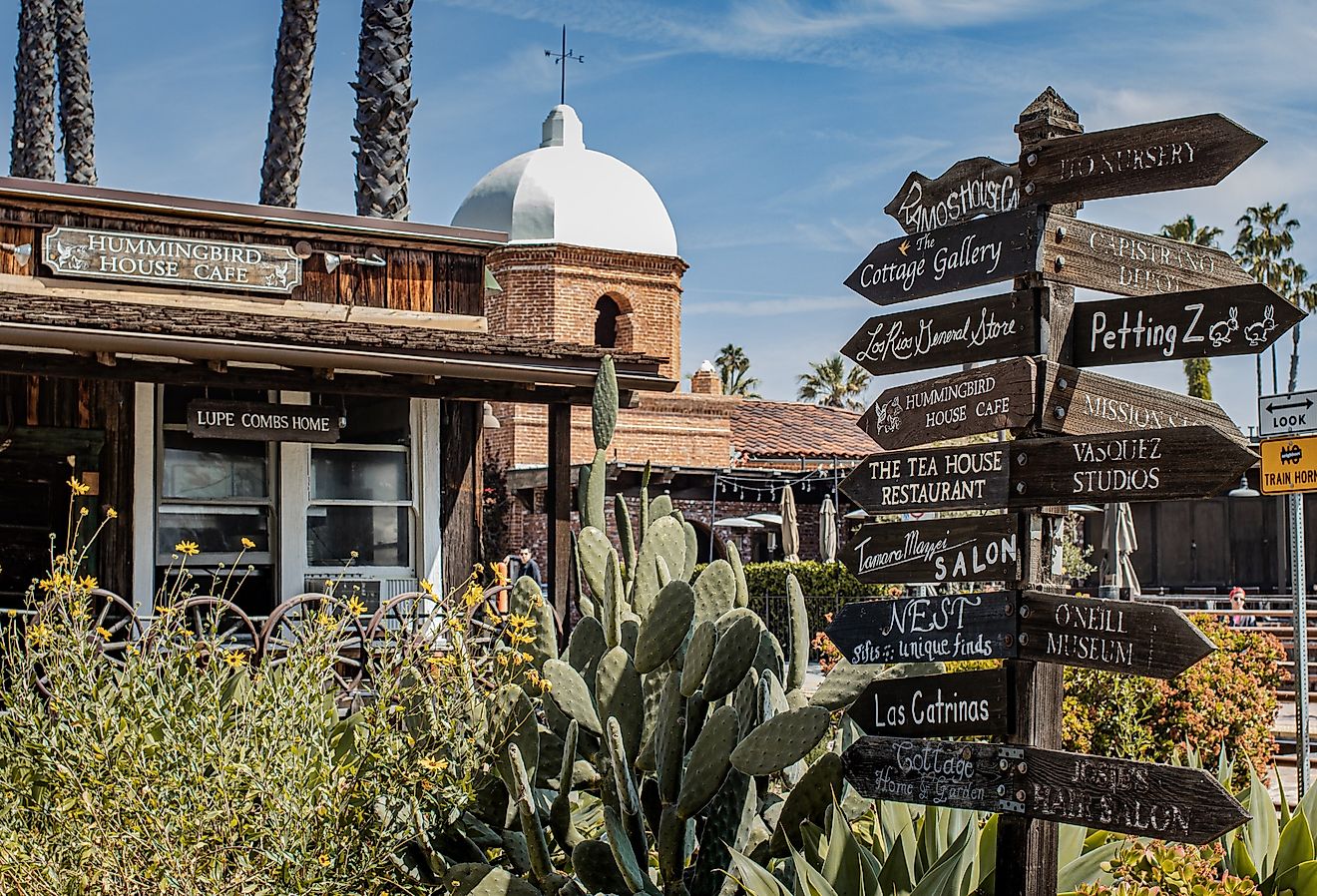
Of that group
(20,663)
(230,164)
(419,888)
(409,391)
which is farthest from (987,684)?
(230,164)

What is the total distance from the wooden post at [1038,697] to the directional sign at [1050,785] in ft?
0.36

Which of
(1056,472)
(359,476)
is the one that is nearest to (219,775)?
(1056,472)

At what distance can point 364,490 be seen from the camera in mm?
11000

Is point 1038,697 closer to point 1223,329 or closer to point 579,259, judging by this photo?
point 1223,329

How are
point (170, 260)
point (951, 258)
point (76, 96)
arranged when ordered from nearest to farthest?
point (951, 258) → point (170, 260) → point (76, 96)

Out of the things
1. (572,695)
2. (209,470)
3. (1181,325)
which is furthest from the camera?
(209,470)

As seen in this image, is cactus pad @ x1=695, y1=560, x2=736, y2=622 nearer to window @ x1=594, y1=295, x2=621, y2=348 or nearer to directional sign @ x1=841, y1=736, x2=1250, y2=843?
directional sign @ x1=841, y1=736, x2=1250, y2=843

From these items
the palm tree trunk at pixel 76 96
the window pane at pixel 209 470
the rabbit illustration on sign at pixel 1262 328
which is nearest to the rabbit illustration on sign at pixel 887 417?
the rabbit illustration on sign at pixel 1262 328

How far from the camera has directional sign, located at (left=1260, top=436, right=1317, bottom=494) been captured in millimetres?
8750

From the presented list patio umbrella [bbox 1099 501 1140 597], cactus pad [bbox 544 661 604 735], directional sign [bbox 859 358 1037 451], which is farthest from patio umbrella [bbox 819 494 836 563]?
directional sign [bbox 859 358 1037 451]

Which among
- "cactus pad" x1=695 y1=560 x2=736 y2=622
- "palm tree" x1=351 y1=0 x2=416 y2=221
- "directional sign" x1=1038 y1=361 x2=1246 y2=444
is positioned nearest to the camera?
"directional sign" x1=1038 y1=361 x2=1246 y2=444

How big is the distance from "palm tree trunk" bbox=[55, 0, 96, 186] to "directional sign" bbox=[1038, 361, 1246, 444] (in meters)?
18.7

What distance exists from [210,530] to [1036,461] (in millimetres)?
7813

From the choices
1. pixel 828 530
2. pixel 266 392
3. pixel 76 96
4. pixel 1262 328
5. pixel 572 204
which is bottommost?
pixel 828 530
